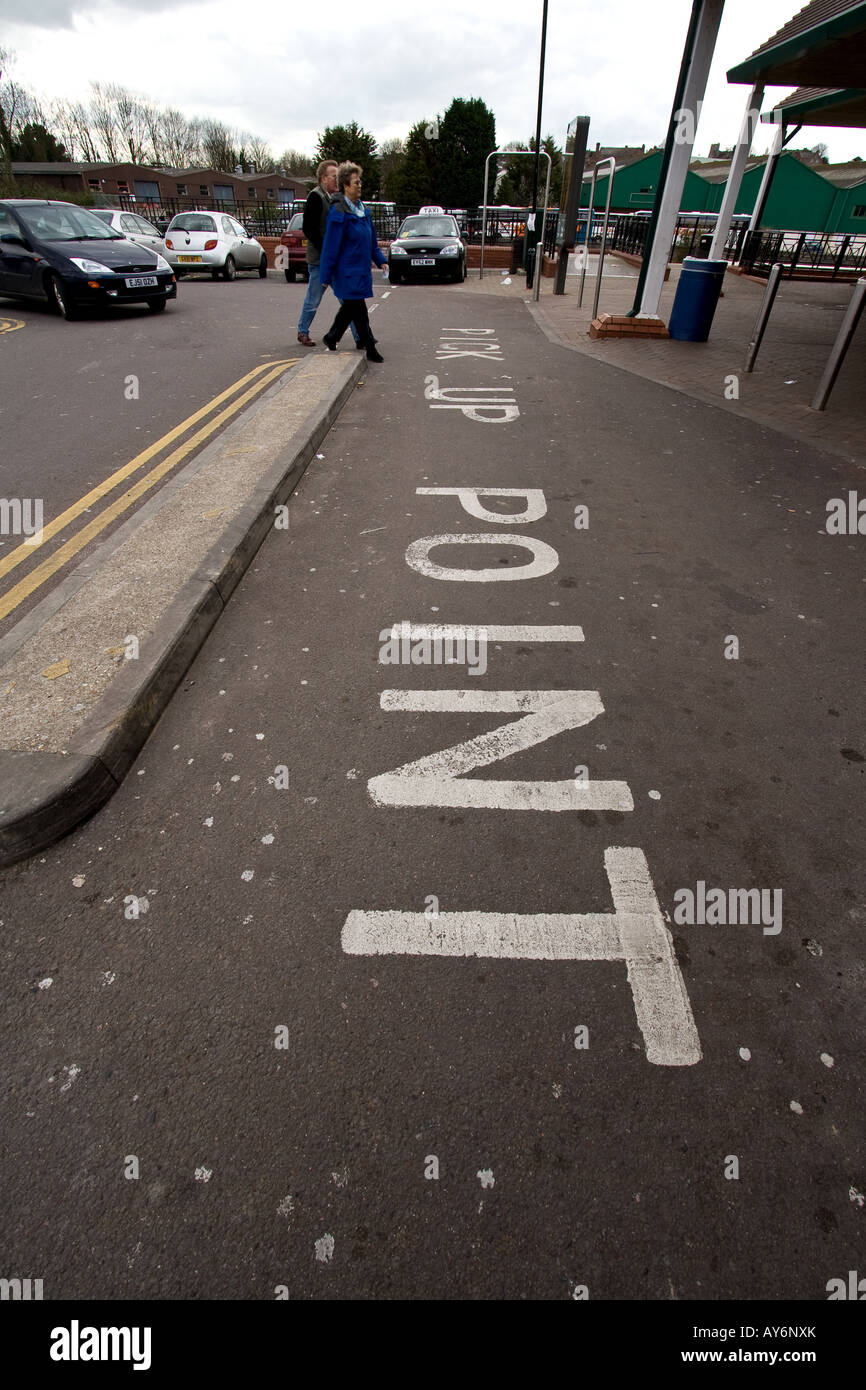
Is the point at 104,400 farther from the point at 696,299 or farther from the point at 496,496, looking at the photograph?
the point at 696,299

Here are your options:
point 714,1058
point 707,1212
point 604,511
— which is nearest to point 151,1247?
point 707,1212

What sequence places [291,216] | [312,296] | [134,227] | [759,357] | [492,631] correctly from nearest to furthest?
[492,631], [312,296], [759,357], [134,227], [291,216]

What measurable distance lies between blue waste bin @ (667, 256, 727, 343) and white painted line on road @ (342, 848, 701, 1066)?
10.9 m

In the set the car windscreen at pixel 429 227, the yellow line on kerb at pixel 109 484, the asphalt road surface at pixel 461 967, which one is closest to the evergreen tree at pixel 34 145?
the car windscreen at pixel 429 227

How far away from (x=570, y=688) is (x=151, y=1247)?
2416 millimetres

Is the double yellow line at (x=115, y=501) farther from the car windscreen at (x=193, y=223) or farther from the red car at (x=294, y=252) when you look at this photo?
the car windscreen at (x=193, y=223)

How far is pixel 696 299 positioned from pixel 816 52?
2.85m

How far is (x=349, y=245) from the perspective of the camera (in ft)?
24.8

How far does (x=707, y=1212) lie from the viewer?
153cm

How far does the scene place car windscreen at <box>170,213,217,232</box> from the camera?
58.6ft

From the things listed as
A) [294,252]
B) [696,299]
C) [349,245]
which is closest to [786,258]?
[294,252]

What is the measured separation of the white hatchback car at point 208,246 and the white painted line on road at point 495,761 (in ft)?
62.8

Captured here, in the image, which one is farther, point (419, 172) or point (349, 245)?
point (419, 172)

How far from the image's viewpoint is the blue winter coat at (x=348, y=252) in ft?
24.2
